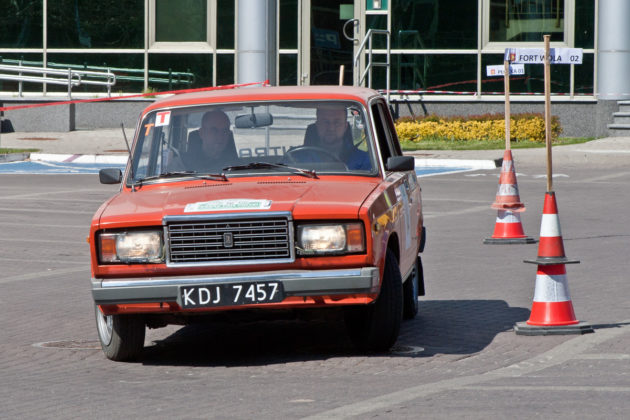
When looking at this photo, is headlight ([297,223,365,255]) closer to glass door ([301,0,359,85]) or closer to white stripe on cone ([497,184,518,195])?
white stripe on cone ([497,184,518,195])

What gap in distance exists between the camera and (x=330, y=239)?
7.00m

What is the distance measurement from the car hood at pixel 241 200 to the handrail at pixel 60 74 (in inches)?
1082

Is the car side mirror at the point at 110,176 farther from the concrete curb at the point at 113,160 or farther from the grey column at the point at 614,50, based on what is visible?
the grey column at the point at 614,50

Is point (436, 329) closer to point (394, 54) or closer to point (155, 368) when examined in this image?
point (155, 368)

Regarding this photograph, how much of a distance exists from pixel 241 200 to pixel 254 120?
119cm

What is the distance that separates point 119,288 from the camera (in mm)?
7051

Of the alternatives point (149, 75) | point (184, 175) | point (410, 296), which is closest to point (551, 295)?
point (410, 296)

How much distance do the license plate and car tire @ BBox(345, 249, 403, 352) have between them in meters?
0.53

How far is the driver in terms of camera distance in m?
8.06

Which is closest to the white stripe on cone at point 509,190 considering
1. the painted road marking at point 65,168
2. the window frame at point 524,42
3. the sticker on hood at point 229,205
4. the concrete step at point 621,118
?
the sticker on hood at point 229,205

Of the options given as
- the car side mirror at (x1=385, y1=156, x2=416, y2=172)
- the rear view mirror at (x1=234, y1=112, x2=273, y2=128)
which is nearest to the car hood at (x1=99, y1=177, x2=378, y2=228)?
the car side mirror at (x1=385, y1=156, x2=416, y2=172)

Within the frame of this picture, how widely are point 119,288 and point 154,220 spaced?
431 mm

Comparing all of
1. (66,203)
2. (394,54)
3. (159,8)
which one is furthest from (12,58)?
(66,203)

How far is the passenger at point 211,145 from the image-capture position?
808cm
